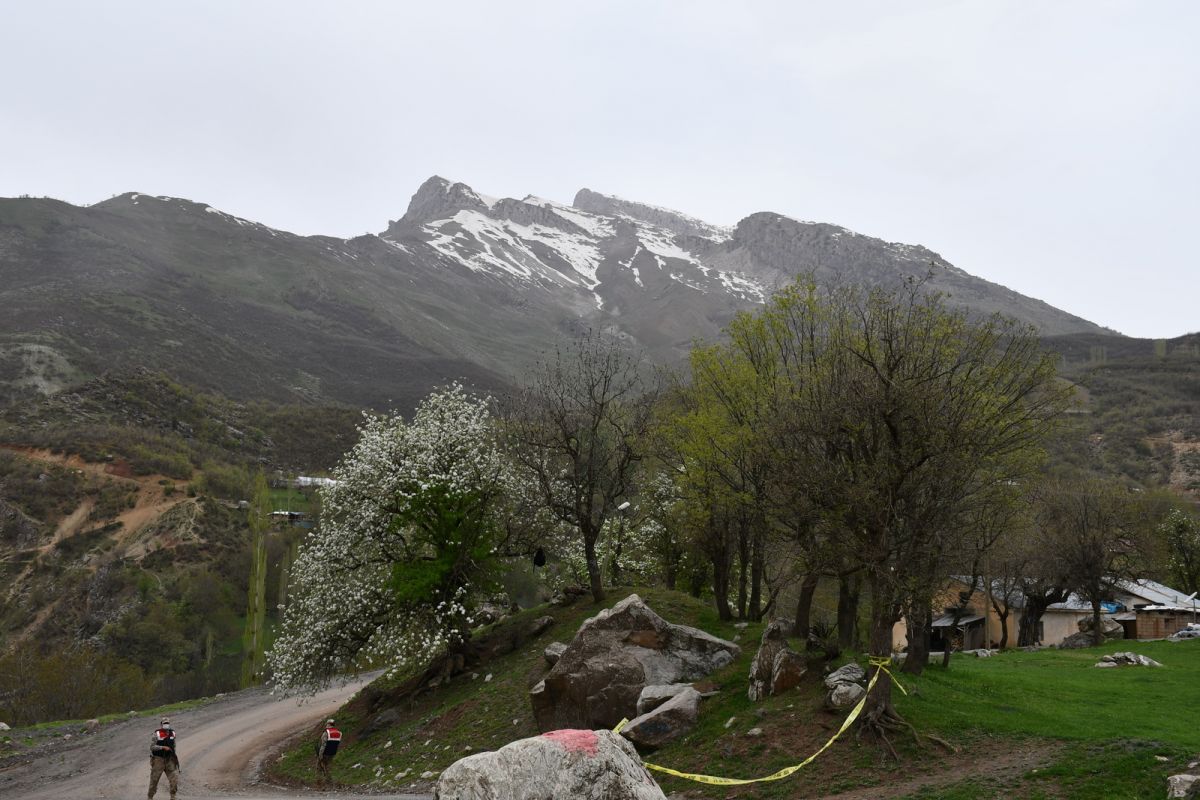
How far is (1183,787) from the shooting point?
1141 centimetres

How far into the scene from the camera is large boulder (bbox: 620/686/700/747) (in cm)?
1783

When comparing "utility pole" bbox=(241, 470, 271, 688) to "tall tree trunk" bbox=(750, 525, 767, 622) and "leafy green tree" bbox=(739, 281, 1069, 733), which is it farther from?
"leafy green tree" bbox=(739, 281, 1069, 733)

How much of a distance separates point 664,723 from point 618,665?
253 centimetres

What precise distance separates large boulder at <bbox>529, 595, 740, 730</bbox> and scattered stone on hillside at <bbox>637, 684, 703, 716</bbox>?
58cm

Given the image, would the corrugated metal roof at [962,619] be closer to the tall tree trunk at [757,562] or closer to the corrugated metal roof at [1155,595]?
the corrugated metal roof at [1155,595]

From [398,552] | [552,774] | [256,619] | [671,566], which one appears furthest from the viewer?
[256,619]

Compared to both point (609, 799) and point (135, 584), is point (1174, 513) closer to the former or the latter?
point (609, 799)

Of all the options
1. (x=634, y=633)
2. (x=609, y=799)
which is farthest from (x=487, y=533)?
(x=609, y=799)

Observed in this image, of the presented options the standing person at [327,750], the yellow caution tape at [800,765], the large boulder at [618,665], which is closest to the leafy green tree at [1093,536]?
the large boulder at [618,665]

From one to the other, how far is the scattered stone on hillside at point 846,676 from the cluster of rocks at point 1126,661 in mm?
17992

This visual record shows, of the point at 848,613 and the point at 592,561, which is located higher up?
the point at 592,561

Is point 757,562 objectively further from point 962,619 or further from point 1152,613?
point 1152,613

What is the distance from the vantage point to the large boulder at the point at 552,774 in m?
8.24

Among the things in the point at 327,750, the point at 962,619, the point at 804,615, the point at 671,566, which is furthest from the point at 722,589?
the point at 962,619
